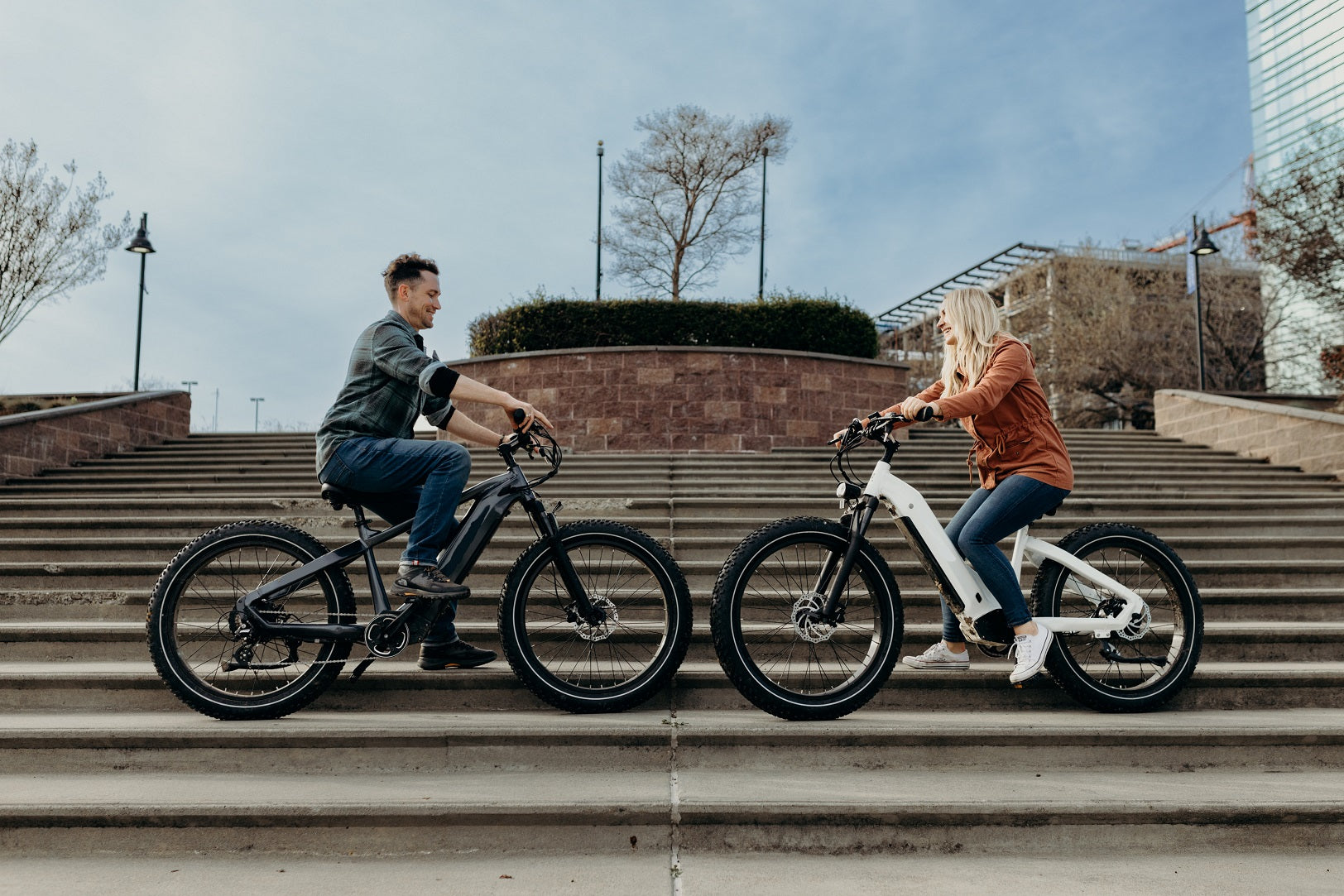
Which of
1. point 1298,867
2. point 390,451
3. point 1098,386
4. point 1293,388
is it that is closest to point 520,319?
point 390,451

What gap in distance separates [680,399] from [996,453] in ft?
31.2

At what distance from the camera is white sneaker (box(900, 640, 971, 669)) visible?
4043 millimetres

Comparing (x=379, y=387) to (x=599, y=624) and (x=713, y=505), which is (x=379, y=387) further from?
(x=713, y=505)

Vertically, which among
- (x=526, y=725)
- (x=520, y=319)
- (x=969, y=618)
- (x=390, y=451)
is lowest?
(x=526, y=725)

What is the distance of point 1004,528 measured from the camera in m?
3.88

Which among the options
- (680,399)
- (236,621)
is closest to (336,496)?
(236,621)

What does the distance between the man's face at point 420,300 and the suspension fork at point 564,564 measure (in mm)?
932

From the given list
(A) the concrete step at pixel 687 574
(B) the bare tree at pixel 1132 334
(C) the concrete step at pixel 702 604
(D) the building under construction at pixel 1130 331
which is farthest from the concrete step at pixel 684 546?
(B) the bare tree at pixel 1132 334

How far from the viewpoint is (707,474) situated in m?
9.16

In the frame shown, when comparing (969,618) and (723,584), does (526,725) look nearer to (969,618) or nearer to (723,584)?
(723,584)

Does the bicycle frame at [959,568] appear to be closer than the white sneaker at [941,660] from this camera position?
Yes

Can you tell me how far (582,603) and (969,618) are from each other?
5.45 feet

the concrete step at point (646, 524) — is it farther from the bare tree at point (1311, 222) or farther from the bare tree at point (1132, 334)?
the bare tree at point (1132, 334)

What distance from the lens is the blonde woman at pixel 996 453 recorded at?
12.4 ft
